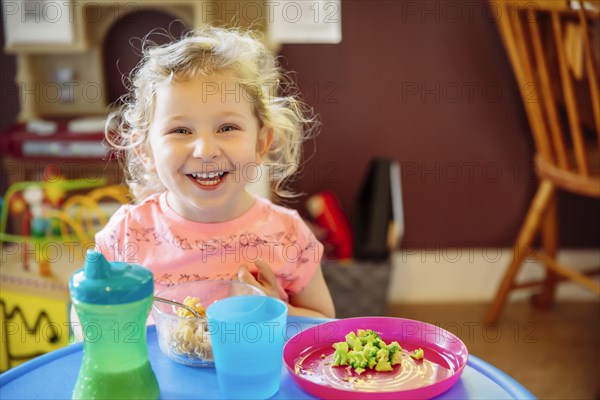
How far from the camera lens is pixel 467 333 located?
2.23 m

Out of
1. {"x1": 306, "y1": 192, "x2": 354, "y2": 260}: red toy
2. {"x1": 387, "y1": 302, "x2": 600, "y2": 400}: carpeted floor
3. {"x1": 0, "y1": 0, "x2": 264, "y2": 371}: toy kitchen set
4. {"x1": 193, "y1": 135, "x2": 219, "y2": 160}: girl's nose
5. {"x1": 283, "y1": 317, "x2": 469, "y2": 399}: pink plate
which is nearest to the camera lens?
{"x1": 283, "y1": 317, "x2": 469, "y2": 399}: pink plate

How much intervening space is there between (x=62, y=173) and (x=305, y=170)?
2.44ft

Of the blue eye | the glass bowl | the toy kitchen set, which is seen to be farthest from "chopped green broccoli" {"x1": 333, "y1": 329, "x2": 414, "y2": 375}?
the toy kitchen set

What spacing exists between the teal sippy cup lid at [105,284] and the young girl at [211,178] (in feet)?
1.05

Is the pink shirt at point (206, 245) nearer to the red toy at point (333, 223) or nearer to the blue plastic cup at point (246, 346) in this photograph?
the blue plastic cup at point (246, 346)

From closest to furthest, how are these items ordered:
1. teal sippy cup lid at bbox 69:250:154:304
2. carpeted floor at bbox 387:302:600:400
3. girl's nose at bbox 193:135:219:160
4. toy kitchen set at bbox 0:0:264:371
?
teal sippy cup lid at bbox 69:250:154:304, girl's nose at bbox 193:135:219:160, toy kitchen set at bbox 0:0:264:371, carpeted floor at bbox 387:302:600:400

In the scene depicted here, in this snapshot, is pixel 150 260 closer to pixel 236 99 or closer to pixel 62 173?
pixel 236 99

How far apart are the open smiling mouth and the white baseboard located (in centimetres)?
152

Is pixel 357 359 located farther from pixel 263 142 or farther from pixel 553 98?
pixel 553 98

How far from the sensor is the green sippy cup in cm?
72

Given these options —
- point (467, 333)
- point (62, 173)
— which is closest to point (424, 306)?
point (467, 333)

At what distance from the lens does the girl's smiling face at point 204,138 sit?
1050 mm

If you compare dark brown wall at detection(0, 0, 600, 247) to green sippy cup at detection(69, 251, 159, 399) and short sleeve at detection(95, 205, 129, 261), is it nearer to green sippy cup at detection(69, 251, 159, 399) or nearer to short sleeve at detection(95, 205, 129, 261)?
short sleeve at detection(95, 205, 129, 261)

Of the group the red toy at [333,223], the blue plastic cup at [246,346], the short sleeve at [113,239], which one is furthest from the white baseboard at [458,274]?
the blue plastic cup at [246,346]
